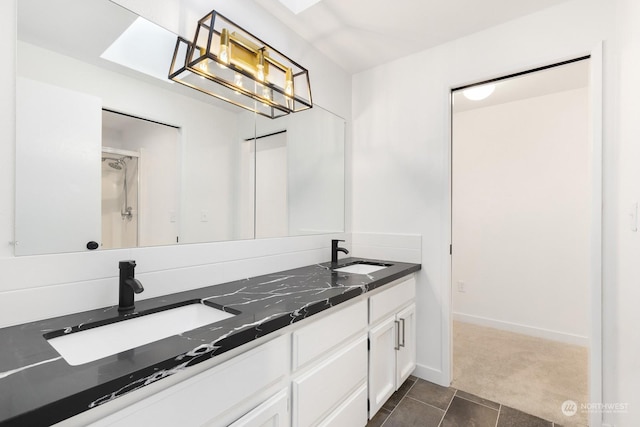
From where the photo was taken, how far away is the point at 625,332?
1406 millimetres

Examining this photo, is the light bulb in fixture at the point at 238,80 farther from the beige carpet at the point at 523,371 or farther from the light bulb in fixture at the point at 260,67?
the beige carpet at the point at 523,371

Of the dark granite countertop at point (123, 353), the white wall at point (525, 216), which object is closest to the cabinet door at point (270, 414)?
the dark granite countertop at point (123, 353)

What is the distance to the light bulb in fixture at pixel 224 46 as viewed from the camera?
58.6 inches

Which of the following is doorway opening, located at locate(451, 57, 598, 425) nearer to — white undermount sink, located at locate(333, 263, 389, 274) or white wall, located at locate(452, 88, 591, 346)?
white wall, located at locate(452, 88, 591, 346)

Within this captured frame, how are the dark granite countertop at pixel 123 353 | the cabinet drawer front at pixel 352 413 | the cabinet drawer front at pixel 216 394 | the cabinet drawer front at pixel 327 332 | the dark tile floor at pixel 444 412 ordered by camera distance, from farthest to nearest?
1. the dark tile floor at pixel 444 412
2. the cabinet drawer front at pixel 352 413
3. the cabinet drawer front at pixel 327 332
4. the cabinet drawer front at pixel 216 394
5. the dark granite countertop at pixel 123 353

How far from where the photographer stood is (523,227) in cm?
310

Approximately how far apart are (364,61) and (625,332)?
229 cm

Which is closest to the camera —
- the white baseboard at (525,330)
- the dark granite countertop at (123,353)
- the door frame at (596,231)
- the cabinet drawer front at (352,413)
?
the dark granite countertop at (123,353)

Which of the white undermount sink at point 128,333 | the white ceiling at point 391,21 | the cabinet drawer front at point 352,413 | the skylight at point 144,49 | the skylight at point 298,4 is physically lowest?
the cabinet drawer front at point 352,413

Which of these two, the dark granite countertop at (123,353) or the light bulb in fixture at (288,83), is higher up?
the light bulb in fixture at (288,83)

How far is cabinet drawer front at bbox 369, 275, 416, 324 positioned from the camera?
164 cm

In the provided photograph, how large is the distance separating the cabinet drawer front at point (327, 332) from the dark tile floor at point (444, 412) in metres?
0.70

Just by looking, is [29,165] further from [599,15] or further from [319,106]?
[599,15]

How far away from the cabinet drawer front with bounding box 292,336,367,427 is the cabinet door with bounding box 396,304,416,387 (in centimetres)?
46
